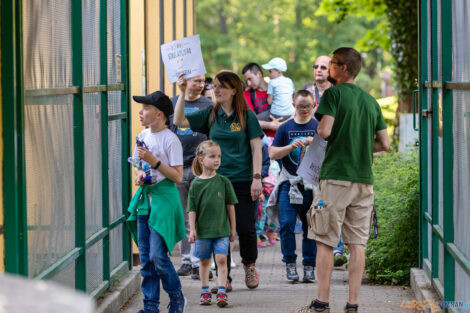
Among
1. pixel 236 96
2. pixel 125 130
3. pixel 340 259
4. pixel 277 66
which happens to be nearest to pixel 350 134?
pixel 236 96

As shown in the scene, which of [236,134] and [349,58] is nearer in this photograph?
[349,58]

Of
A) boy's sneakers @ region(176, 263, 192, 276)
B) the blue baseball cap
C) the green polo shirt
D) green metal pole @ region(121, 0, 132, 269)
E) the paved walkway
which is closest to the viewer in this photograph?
the paved walkway

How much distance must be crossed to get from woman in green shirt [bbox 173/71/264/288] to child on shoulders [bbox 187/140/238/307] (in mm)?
307

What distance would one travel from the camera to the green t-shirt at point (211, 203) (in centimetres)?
677

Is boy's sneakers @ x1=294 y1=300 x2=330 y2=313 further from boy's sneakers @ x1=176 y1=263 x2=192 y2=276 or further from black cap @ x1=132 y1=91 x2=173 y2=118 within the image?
boy's sneakers @ x1=176 y1=263 x2=192 y2=276

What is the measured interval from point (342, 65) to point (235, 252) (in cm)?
474

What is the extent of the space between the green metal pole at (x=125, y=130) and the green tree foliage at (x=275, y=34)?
1428 inches

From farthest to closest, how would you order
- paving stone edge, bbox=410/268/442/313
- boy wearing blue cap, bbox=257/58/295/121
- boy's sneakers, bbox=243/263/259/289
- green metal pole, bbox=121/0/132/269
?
boy wearing blue cap, bbox=257/58/295/121 < boy's sneakers, bbox=243/263/259/289 < green metal pole, bbox=121/0/132/269 < paving stone edge, bbox=410/268/442/313

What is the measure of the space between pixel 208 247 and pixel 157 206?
3.42 ft

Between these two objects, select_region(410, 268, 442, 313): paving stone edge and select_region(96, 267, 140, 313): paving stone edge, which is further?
select_region(410, 268, 442, 313): paving stone edge

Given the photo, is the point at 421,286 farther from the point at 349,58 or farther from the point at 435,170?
the point at 349,58

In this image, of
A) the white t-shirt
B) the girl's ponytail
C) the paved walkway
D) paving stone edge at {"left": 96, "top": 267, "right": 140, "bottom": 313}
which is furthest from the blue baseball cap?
the white t-shirt

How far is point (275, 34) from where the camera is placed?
149ft

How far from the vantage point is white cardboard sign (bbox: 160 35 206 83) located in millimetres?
A: 7254
